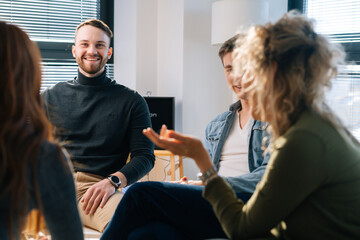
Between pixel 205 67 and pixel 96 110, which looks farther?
pixel 205 67

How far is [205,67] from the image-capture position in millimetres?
3979

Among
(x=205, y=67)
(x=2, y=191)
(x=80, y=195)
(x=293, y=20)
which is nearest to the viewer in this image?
(x=2, y=191)

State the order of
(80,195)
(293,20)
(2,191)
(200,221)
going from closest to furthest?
(2,191), (293,20), (200,221), (80,195)

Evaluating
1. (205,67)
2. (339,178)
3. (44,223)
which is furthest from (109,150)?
(205,67)

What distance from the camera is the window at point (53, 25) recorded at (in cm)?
377

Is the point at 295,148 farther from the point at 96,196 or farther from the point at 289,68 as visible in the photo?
the point at 96,196

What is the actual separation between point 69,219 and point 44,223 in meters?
0.07

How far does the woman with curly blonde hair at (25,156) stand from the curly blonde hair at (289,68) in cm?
55

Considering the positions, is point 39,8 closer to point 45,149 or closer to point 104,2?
point 104,2

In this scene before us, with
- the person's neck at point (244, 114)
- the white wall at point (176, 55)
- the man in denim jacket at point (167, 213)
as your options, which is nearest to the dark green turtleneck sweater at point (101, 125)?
the person's neck at point (244, 114)

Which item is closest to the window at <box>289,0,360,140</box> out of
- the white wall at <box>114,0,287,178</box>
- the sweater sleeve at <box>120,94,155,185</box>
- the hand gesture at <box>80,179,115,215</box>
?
the white wall at <box>114,0,287,178</box>

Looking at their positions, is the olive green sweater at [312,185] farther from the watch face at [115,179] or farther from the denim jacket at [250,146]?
the watch face at [115,179]

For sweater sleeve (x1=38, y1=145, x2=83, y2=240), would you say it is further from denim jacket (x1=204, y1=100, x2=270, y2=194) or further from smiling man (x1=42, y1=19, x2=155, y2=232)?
smiling man (x1=42, y1=19, x2=155, y2=232)

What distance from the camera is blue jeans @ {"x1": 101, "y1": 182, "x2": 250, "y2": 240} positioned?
1.56m
